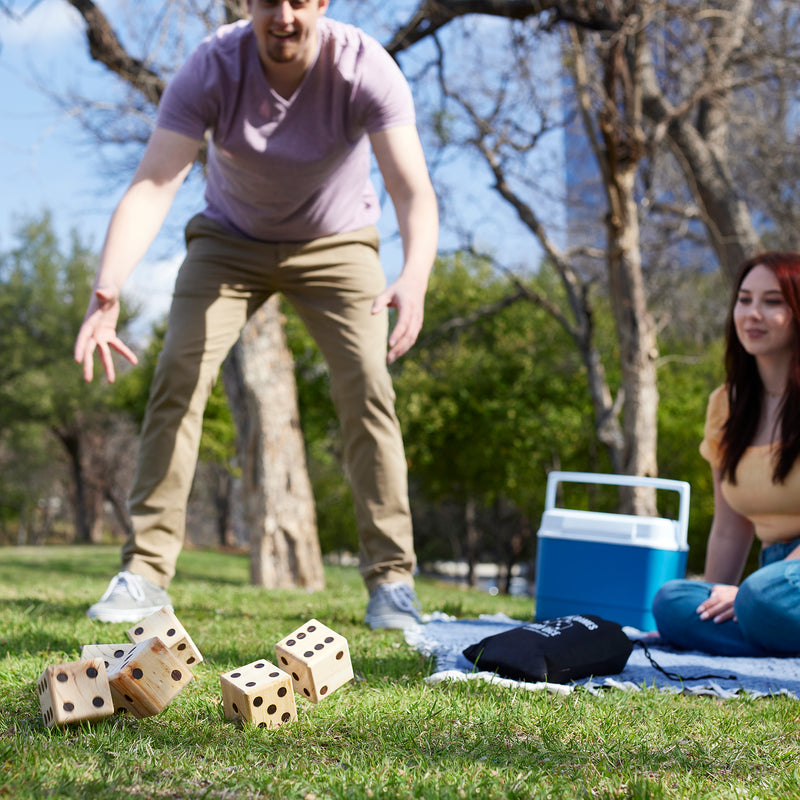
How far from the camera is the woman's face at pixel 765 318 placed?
115 inches

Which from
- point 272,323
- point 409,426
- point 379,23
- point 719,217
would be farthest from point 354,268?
point 409,426

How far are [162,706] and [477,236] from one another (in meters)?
11.3

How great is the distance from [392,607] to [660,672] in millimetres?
941

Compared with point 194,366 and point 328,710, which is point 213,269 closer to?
point 194,366

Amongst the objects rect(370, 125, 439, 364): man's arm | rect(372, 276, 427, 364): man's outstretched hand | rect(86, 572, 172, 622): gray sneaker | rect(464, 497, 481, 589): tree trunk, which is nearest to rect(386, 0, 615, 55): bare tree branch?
rect(370, 125, 439, 364): man's arm

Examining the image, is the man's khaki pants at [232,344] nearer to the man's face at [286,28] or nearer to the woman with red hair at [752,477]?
the man's face at [286,28]

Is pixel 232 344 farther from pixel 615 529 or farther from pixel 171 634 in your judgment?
pixel 615 529

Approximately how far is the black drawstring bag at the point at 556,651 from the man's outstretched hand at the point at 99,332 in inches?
52.0

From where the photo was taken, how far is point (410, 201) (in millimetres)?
2738

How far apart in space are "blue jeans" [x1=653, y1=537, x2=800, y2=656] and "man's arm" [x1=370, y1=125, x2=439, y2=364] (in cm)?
130

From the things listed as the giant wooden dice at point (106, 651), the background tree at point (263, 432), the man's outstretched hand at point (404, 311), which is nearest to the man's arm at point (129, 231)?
the man's outstretched hand at point (404, 311)

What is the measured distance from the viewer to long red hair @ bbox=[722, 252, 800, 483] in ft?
9.38

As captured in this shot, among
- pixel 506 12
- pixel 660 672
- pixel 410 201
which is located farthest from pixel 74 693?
pixel 506 12

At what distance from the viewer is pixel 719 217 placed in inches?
347
